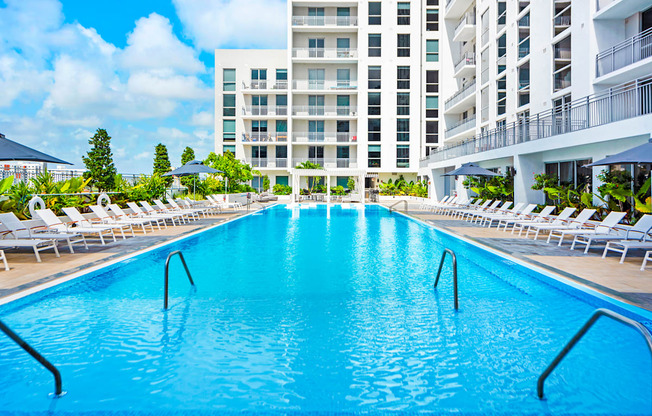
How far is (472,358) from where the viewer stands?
4.70 meters

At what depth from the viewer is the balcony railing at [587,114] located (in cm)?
1366

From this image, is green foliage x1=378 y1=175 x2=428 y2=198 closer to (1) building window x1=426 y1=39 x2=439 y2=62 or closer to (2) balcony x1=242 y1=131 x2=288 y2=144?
(2) balcony x1=242 y1=131 x2=288 y2=144

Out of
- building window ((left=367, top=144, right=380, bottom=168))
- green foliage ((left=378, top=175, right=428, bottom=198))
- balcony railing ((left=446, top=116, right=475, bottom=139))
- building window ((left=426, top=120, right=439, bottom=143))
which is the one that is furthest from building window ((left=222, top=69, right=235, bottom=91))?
balcony railing ((left=446, top=116, right=475, bottom=139))

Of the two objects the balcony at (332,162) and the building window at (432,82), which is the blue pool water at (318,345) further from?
the building window at (432,82)

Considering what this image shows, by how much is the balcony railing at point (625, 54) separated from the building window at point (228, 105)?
3727cm

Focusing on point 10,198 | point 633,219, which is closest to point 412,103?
point 633,219

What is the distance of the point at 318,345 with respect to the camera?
5.02 meters

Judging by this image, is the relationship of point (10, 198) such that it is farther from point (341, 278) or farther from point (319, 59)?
point (319, 59)

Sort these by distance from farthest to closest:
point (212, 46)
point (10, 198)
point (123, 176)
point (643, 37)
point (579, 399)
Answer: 1. point (212, 46)
2. point (123, 176)
3. point (643, 37)
4. point (10, 198)
5. point (579, 399)

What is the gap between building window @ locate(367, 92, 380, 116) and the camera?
4475 cm

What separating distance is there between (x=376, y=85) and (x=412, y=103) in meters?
3.95

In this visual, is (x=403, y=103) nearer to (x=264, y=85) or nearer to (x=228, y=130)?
(x=264, y=85)

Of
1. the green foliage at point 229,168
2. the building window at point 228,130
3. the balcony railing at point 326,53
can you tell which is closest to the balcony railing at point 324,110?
the balcony railing at point 326,53

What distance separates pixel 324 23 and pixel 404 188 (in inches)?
710
